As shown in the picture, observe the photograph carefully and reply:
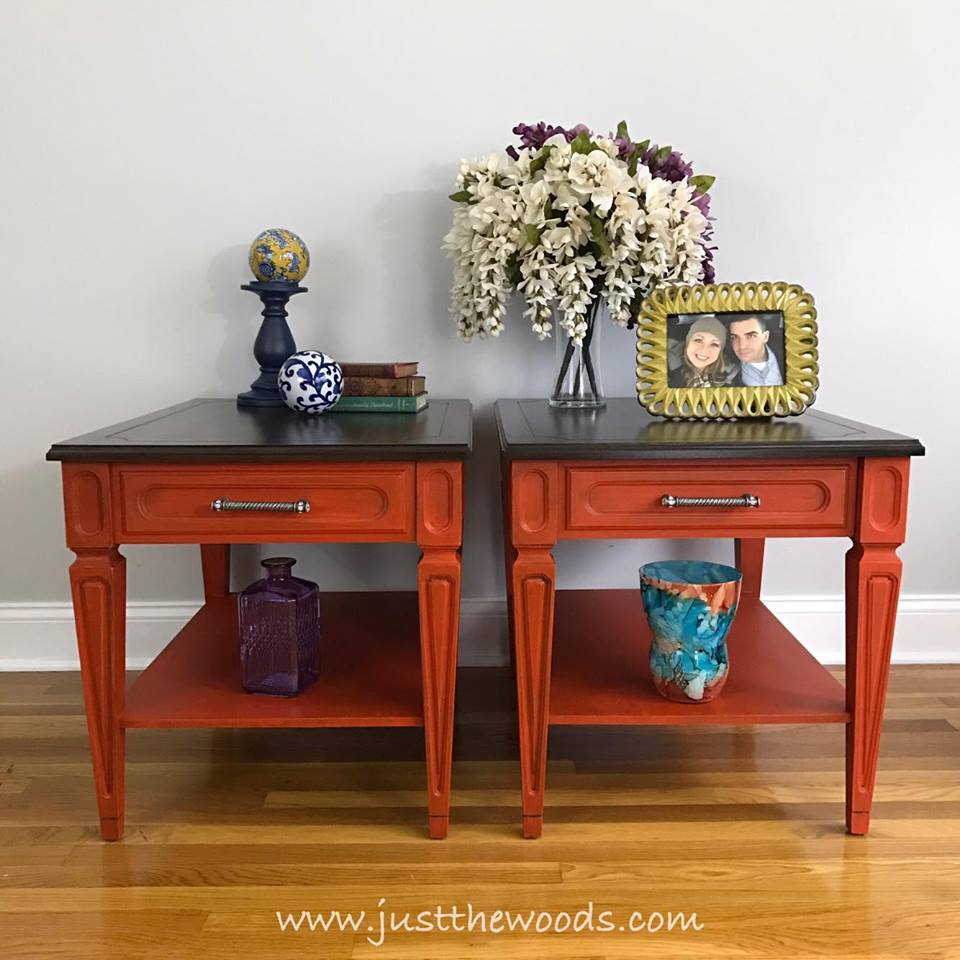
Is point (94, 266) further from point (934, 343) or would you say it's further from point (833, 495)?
point (934, 343)

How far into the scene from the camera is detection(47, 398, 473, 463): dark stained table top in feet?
4.78

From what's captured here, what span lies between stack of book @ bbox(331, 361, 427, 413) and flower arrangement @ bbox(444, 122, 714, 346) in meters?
0.20

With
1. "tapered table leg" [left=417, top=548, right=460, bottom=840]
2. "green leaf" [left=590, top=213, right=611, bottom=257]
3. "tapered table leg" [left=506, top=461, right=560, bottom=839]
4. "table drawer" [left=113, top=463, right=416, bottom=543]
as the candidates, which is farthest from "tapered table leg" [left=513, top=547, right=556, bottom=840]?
"green leaf" [left=590, top=213, right=611, bottom=257]

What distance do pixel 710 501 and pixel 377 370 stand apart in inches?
28.9

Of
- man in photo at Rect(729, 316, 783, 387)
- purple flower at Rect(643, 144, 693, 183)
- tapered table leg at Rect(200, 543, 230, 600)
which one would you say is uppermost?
purple flower at Rect(643, 144, 693, 183)

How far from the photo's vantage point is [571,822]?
1621 mm

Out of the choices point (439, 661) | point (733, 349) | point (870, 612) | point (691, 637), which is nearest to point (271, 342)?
point (439, 661)

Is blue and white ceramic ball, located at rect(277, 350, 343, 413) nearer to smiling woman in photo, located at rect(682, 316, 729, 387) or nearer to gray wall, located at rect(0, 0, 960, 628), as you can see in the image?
gray wall, located at rect(0, 0, 960, 628)

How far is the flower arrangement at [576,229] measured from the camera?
66.7 inches

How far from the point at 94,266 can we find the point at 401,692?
4.17 ft

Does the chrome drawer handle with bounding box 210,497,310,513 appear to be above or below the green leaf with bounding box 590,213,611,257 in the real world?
below

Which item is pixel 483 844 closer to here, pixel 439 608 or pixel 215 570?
pixel 439 608

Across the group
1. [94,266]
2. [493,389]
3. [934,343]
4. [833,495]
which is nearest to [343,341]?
[493,389]

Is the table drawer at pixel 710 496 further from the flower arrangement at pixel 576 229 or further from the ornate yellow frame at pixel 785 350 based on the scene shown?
the flower arrangement at pixel 576 229
